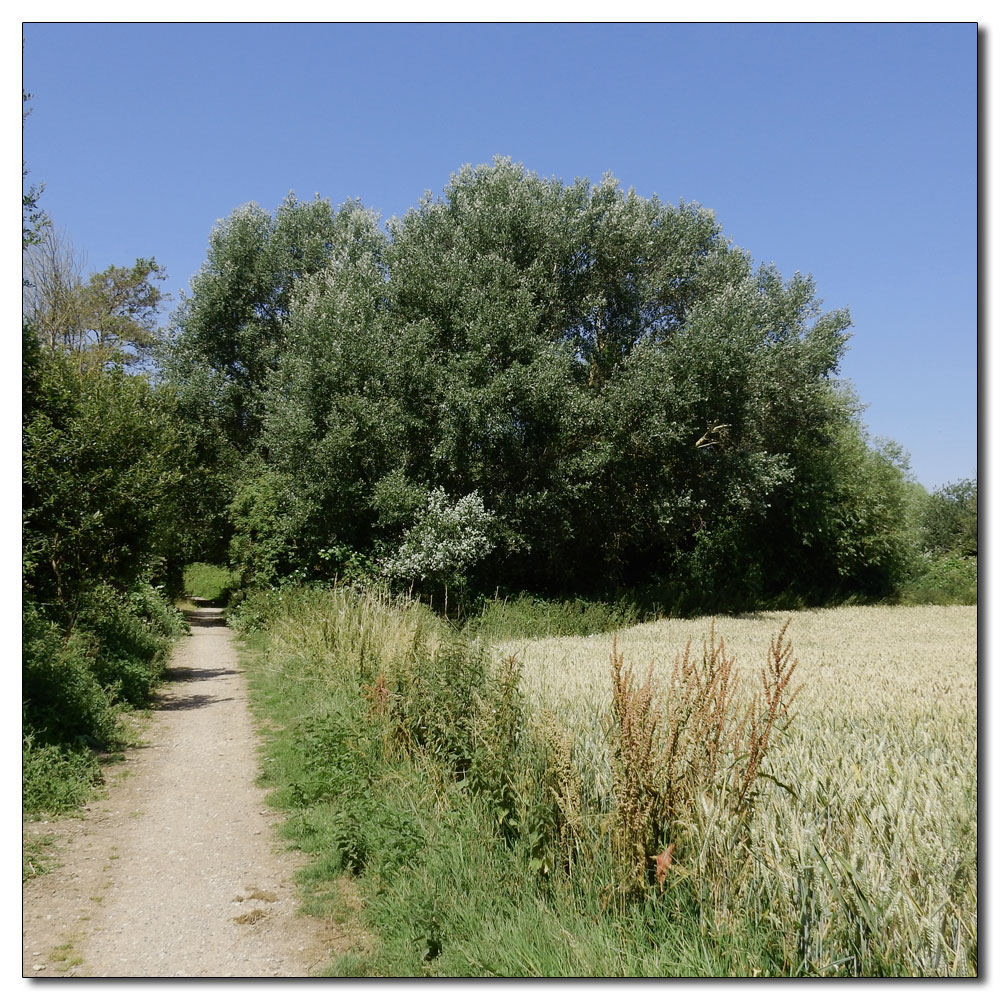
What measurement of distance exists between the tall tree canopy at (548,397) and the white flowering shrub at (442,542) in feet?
0.43

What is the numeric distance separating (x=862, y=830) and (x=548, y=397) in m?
14.9

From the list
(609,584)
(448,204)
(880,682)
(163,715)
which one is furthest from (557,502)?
(880,682)

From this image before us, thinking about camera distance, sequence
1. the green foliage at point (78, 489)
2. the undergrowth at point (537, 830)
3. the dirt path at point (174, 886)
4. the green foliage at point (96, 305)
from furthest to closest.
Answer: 1. the green foliage at point (96, 305)
2. the green foliage at point (78, 489)
3. the dirt path at point (174, 886)
4. the undergrowth at point (537, 830)

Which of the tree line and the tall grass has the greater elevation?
the tree line

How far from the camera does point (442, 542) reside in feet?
55.8

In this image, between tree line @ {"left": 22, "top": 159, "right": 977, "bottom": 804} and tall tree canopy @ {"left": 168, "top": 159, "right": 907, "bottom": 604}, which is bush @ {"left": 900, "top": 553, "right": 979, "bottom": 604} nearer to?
tree line @ {"left": 22, "top": 159, "right": 977, "bottom": 804}

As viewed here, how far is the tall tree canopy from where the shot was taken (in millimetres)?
A: 17844

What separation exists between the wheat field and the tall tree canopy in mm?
12776

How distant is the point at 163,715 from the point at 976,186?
10870 mm

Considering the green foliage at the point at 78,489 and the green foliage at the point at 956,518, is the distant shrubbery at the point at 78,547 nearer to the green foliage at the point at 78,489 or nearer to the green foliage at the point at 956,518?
the green foliage at the point at 78,489

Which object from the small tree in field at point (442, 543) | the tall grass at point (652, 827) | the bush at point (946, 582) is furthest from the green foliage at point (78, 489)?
the bush at point (946, 582)

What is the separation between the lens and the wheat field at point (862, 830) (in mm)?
2773

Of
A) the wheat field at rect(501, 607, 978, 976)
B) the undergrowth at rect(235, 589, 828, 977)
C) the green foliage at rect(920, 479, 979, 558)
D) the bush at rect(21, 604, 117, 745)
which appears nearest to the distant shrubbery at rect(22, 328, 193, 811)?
the bush at rect(21, 604, 117, 745)

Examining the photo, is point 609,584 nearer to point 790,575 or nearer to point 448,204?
point 790,575
